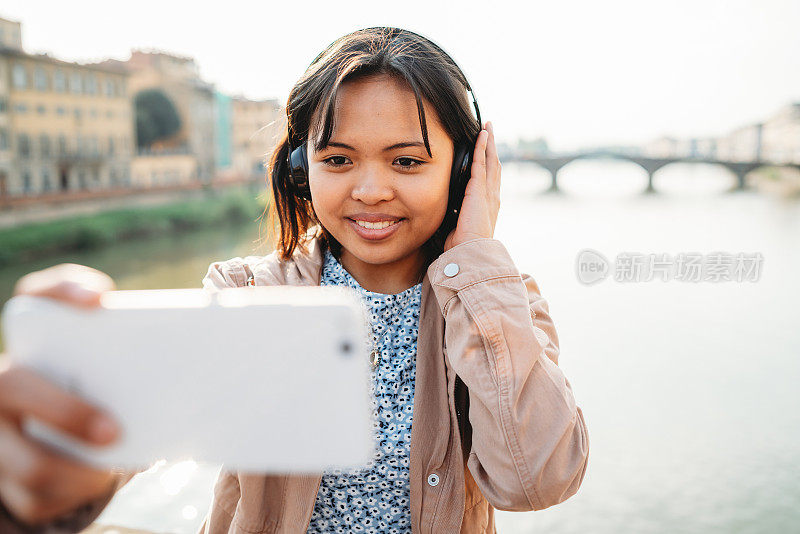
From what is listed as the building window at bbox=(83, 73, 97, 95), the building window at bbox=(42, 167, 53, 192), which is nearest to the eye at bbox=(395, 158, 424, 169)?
the building window at bbox=(42, 167, 53, 192)

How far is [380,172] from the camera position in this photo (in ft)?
2.27

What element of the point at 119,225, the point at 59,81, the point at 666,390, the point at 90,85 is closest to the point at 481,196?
the point at 666,390

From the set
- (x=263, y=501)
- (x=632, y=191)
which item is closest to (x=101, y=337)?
(x=263, y=501)

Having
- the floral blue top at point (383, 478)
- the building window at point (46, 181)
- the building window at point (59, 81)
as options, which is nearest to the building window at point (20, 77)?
the building window at point (59, 81)

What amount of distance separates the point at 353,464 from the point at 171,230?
46.0 ft

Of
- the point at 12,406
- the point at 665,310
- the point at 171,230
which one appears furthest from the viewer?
the point at 171,230

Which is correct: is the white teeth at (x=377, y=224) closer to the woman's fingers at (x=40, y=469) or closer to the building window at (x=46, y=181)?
the woman's fingers at (x=40, y=469)

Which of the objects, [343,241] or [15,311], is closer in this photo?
[15,311]

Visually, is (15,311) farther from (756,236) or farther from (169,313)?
(756,236)

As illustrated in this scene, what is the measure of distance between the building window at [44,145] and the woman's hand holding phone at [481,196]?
15667mm

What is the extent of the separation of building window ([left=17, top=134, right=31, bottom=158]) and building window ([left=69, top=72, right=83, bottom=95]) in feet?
6.19

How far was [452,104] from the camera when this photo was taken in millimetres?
741

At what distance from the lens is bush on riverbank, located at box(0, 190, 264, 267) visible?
9.80 meters

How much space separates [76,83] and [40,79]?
1.10 metres
